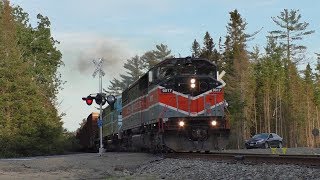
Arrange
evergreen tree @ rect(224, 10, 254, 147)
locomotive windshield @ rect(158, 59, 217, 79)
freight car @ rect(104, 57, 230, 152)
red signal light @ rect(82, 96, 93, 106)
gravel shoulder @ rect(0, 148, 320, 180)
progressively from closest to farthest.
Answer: gravel shoulder @ rect(0, 148, 320, 180), freight car @ rect(104, 57, 230, 152), locomotive windshield @ rect(158, 59, 217, 79), red signal light @ rect(82, 96, 93, 106), evergreen tree @ rect(224, 10, 254, 147)

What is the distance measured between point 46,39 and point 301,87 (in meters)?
47.7

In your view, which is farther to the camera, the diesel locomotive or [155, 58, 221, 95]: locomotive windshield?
[155, 58, 221, 95]: locomotive windshield

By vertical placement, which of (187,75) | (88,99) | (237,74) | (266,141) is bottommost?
(266,141)

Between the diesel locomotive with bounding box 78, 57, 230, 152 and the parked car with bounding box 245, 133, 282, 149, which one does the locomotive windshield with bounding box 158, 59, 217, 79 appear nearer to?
the diesel locomotive with bounding box 78, 57, 230, 152

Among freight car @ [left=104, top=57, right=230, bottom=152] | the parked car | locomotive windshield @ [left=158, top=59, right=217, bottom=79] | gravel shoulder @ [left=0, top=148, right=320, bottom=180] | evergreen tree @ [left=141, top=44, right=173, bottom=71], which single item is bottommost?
gravel shoulder @ [left=0, top=148, right=320, bottom=180]

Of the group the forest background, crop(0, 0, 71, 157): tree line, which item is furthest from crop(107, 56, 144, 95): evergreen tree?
crop(0, 0, 71, 157): tree line

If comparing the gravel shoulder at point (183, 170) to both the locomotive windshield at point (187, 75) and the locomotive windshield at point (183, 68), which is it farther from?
the locomotive windshield at point (183, 68)

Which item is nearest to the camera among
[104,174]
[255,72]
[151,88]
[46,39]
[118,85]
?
[104,174]

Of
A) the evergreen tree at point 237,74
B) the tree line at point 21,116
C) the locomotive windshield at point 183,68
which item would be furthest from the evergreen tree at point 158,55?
the locomotive windshield at point 183,68

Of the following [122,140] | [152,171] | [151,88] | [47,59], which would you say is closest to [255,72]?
[47,59]

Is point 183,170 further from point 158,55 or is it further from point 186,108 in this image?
point 158,55

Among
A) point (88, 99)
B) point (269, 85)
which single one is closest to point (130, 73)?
point (269, 85)

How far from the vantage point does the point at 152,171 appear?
15.3 m

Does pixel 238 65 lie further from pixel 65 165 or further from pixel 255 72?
pixel 65 165
